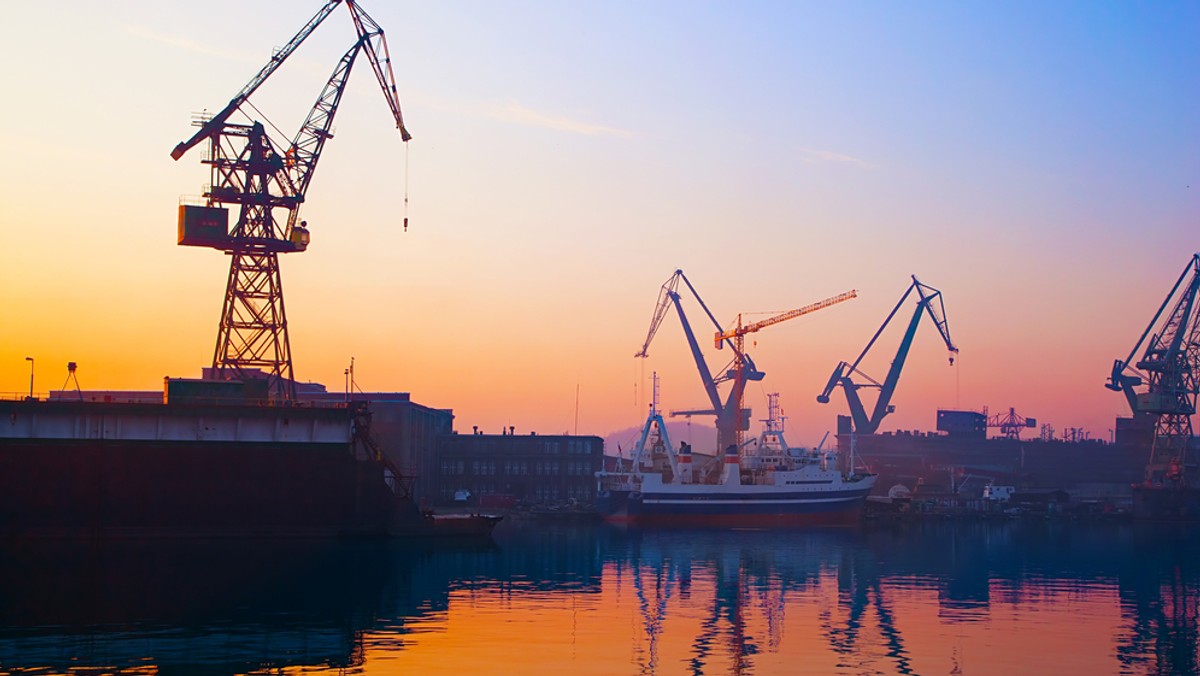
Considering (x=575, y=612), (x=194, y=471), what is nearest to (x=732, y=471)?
(x=194, y=471)

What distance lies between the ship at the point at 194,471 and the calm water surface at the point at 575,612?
2.71 metres

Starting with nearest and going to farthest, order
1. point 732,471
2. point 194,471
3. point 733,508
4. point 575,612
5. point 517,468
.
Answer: point 575,612, point 194,471, point 733,508, point 732,471, point 517,468

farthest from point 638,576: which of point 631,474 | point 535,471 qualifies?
point 535,471

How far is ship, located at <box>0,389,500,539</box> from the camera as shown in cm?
6456

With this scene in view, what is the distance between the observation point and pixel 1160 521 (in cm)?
13350

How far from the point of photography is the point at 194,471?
66750 millimetres

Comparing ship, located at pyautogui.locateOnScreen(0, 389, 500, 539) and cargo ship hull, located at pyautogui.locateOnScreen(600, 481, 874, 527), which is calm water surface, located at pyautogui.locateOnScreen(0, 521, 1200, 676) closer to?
ship, located at pyautogui.locateOnScreen(0, 389, 500, 539)

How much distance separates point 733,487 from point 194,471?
54787 millimetres

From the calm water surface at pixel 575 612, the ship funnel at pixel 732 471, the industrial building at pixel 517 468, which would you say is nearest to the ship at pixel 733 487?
the ship funnel at pixel 732 471

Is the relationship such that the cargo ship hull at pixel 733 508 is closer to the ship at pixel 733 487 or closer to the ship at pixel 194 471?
the ship at pixel 733 487

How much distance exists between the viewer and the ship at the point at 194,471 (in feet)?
212

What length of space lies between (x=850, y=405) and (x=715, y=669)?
543 ft

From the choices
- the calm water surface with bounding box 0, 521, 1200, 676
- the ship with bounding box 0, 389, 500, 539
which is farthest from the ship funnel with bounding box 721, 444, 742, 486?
the ship with bounding box 0, 389, 500, 539

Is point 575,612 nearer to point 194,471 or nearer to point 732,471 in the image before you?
point 194,471
